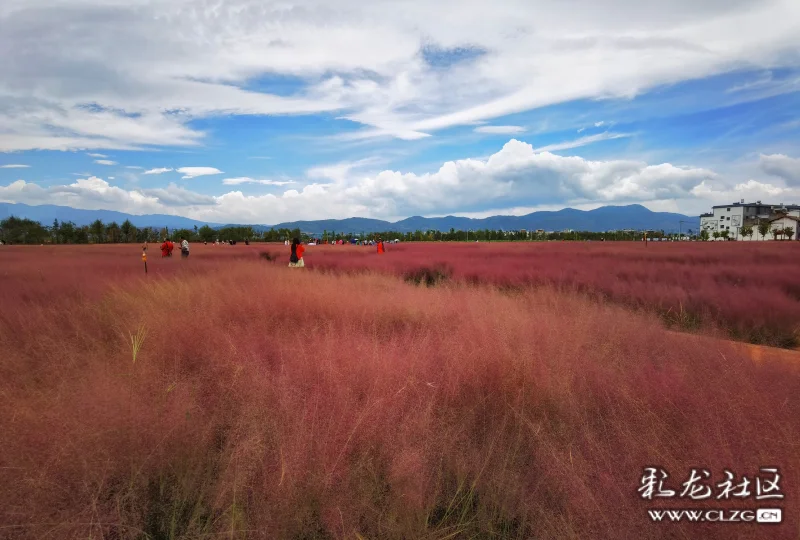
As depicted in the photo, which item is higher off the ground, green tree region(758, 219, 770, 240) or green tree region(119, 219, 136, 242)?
green tree region(119, 219, 136, 242)

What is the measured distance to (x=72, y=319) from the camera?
609 centimetres

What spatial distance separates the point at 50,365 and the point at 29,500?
8.38ft

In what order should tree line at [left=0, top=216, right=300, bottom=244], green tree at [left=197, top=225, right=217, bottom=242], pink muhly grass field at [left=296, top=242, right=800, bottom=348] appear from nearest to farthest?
pink muhly grass field at [left=296, top=242, right=800, bottom=348]
tree line at [left=0, top=216, right=300, bottom=244]
green tree at [left=197, top=225, right=217, bottom=242]

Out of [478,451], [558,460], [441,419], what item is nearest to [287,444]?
[441,419]

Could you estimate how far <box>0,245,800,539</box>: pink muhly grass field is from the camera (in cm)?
246

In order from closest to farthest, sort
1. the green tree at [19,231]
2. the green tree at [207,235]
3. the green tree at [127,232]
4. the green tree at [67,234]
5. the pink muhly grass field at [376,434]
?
the pink muhly grass field at [376,434]
the green tree at [19,231]
the green tree at [67,234]
the green tree at [127,232]
the green tree at [207,235]

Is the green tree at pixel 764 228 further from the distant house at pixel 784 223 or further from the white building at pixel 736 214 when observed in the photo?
the white building at pixel 736 214

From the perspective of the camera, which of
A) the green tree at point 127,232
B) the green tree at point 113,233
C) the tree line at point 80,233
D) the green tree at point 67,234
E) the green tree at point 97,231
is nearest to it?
the tree line at point 80,233

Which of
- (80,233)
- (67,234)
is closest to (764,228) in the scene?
(80,233)

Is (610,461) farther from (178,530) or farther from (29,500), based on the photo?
(29,500)

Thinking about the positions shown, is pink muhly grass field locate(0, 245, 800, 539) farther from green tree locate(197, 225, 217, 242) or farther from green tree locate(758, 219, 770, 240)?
green tree locate(197, 225, 217, 242)

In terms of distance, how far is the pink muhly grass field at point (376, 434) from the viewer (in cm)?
246

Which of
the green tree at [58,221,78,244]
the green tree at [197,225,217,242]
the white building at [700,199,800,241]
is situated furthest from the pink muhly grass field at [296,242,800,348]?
the white building at [700,199,800,241]

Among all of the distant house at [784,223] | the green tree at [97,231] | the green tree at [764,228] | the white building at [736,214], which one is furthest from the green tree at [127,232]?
the white building at [736,214]
